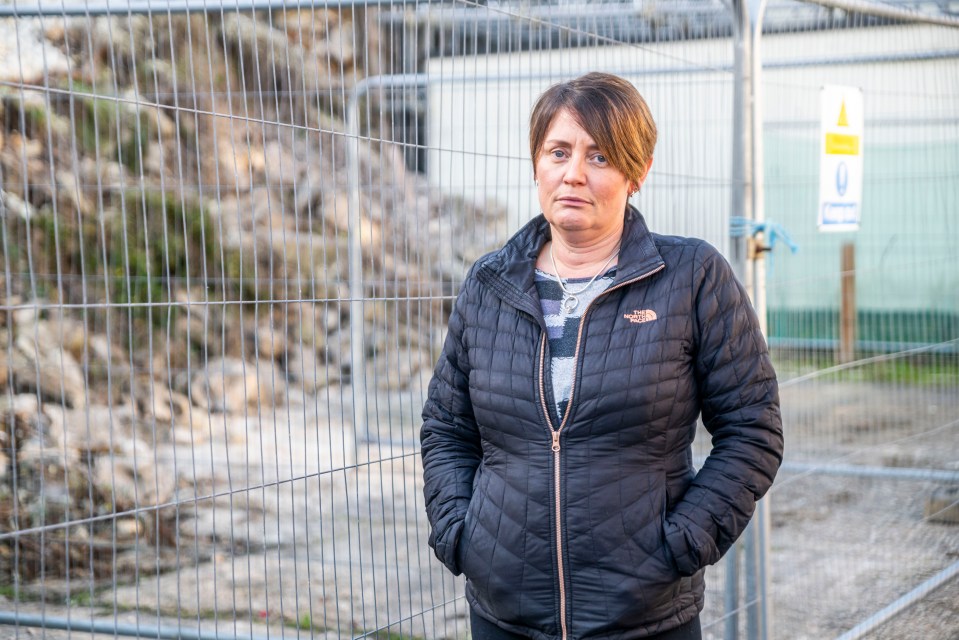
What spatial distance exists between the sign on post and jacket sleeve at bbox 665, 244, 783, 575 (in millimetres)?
1981

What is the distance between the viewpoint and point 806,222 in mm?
4367

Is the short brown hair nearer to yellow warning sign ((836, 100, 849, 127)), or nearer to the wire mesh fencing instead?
the wire mesh fencing

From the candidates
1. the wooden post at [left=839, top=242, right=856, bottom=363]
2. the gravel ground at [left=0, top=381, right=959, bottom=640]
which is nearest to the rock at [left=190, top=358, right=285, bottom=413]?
the gravel ground at [left=0, top=381, right=959, bottom=640]

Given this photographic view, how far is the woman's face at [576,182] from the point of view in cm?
222

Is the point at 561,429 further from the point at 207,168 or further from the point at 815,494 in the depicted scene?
the point at 207,168

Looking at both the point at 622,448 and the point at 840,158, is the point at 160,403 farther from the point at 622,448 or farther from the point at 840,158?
the point at 622,448

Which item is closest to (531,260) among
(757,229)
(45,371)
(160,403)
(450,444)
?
(450,444)

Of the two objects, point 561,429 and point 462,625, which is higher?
point 561,429

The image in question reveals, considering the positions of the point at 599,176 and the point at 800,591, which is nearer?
the point at 599,176

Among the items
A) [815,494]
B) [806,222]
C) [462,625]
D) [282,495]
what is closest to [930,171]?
[806,222]

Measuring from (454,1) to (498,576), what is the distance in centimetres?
151

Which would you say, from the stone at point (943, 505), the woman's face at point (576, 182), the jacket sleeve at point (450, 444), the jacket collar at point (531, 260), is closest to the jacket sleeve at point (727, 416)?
the jacket collar at point (531, 260)

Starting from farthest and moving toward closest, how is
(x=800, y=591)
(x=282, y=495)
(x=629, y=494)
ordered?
1. (x=282, y=495)
2. (x=800, y=591)
3. (x=629, y=494)

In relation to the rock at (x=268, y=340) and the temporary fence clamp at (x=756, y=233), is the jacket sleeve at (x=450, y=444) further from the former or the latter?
the rock at (x=268, y=340)
